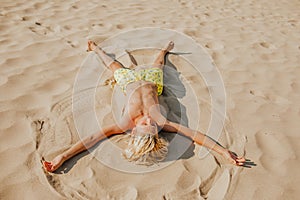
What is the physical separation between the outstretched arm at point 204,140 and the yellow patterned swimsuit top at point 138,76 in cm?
70

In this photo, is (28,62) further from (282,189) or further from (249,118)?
(282,189)

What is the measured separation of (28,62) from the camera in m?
3.71

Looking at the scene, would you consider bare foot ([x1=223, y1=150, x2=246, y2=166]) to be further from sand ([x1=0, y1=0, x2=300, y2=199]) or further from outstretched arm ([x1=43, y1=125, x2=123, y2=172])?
outstretched arm ([x1=43, y1=125, x2=123, y2=172])

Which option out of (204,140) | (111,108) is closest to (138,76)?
(111,108)

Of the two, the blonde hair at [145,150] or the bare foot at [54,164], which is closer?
the bare foot at [54,164]

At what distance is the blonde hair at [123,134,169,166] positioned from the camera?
2465mm

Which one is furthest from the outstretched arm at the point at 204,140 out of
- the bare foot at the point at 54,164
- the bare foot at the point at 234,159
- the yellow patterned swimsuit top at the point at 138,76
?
the bare foot at the point at 54,164

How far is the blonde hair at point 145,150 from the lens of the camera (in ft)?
Result: 8.09

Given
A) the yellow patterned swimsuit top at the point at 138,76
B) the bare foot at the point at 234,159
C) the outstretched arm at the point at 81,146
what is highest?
the yellow patterned swimsuit top at the point at 138,76

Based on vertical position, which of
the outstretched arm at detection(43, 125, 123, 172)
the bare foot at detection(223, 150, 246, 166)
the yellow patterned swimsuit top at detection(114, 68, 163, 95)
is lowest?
the bare foot at detection(223, 150, 246, 166)

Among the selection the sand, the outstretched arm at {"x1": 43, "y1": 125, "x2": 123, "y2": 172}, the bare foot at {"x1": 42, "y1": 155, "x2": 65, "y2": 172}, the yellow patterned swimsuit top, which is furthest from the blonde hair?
the yellow patterned swimsuit top

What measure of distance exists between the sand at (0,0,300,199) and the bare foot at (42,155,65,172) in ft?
0.17

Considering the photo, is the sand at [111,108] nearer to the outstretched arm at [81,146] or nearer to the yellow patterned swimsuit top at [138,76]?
the outstretched arm at [81,146]

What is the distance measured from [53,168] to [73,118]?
706 mm
